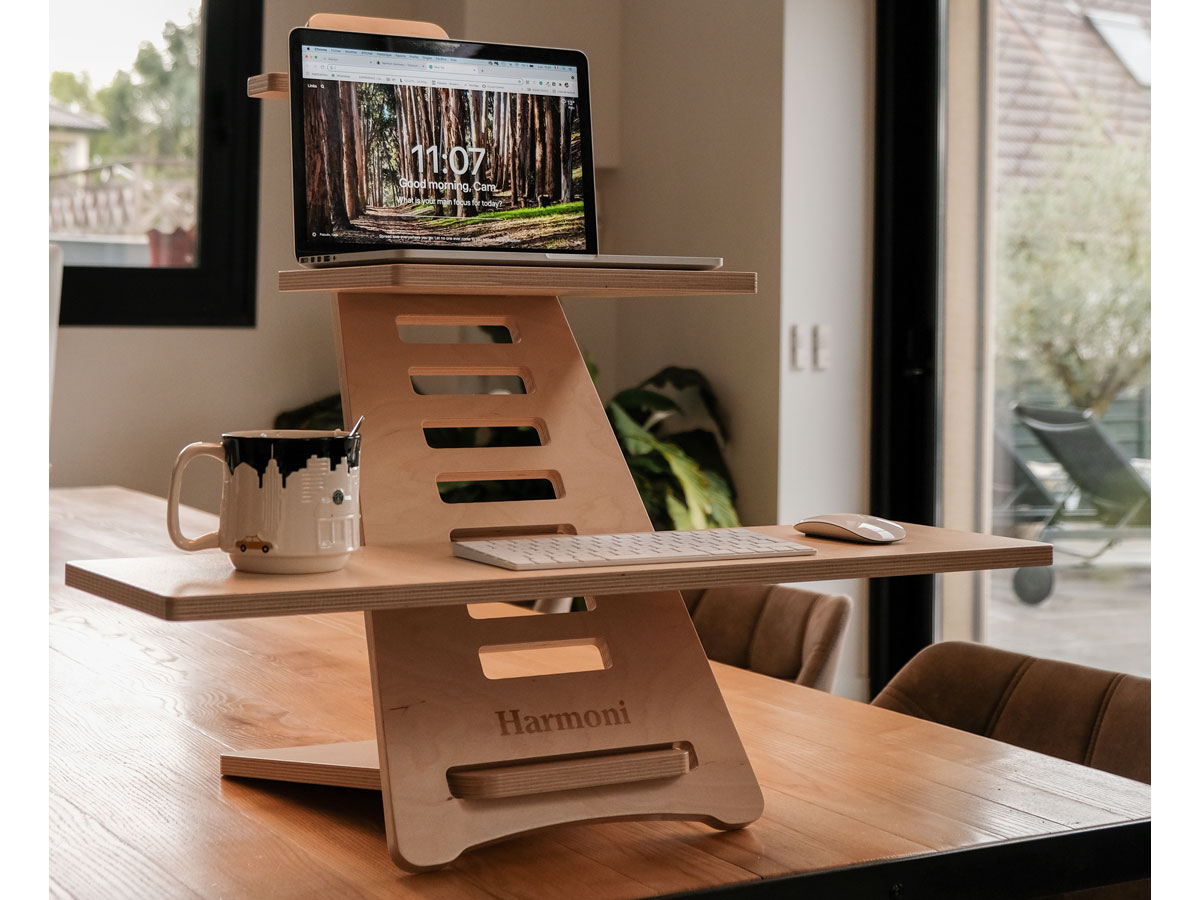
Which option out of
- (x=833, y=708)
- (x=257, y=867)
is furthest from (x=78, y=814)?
(x=833, y=708)

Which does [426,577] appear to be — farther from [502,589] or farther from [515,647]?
[515,647]

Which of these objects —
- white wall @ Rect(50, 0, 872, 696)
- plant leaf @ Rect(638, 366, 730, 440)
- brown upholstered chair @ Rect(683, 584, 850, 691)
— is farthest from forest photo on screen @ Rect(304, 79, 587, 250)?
plant leaf @ Rect(638, 366, 730, 440)

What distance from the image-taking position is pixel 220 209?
4125 millimetres

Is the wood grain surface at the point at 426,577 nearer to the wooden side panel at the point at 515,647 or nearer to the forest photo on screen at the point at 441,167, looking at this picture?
the wooden side panel at the point at 515,647

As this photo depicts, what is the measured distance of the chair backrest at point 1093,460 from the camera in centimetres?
303

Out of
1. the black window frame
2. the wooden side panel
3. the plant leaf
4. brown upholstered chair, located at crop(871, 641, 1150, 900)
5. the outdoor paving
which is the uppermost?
the black window frame

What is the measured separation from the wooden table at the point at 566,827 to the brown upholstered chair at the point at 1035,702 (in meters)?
0.17

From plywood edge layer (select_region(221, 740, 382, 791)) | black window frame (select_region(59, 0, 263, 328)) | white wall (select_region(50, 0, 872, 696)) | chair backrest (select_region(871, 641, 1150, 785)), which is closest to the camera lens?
plywood edge layer (select_region(221, 740, 382, 791))

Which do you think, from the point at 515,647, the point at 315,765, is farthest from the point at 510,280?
the point at 315,765

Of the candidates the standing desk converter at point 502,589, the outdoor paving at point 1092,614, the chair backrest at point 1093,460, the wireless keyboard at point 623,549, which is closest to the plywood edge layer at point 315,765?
the standing desk converter at point 502,589

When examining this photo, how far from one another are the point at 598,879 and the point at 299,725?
19.8 inches

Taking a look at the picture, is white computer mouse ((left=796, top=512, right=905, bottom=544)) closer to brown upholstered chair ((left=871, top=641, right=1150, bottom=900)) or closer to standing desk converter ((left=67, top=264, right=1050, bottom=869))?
standing desk converter ((left=67, top=264, right=1050, bottom=869))

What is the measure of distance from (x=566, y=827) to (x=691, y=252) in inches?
118

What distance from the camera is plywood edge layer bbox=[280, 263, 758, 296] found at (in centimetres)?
101
